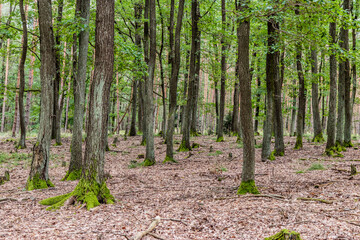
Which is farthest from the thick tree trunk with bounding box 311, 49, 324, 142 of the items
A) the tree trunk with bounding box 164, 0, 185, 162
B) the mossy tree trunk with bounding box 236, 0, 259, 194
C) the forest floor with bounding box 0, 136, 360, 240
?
the mossy tree trunk with bounding box 236, 0, 259, 194

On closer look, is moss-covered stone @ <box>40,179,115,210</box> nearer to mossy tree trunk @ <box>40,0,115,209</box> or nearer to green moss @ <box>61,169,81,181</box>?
mossy tree trunk @ <box>40,0,115,209</box>

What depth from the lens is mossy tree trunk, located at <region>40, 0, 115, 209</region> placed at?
5.56 m

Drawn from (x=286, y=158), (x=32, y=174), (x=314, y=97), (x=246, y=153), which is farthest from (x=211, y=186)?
(x=314, y=97)

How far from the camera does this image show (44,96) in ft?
23.1

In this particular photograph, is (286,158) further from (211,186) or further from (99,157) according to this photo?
(99,157)

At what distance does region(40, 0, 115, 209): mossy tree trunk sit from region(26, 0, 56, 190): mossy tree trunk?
1992 millimetres

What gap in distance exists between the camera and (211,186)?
762 centimetres

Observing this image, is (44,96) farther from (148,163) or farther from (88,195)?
(148,163)

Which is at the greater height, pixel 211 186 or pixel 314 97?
pixel 314 97

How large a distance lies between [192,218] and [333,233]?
2251mm

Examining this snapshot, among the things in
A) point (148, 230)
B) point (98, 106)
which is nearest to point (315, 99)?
point (98, 106)

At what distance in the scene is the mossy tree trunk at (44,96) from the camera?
23.1 ft

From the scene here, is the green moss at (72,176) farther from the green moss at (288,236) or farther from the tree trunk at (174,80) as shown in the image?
the green moss at (288,236)

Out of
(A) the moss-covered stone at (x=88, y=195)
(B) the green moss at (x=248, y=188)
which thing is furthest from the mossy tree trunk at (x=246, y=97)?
(A) the moss-covered stone at (x=88, y=195)
